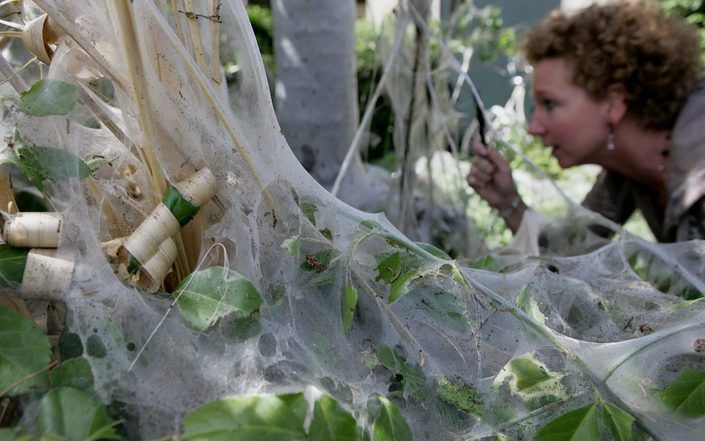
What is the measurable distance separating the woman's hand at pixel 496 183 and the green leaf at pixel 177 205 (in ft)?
6.17

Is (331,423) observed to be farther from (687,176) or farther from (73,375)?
(687,176)

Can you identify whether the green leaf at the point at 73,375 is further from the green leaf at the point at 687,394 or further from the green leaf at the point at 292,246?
the green leaf at the point at 687,394

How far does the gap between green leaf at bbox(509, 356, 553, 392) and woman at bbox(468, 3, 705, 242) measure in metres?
1.66

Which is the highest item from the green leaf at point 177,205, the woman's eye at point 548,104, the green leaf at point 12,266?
the green leaf at point 177,205

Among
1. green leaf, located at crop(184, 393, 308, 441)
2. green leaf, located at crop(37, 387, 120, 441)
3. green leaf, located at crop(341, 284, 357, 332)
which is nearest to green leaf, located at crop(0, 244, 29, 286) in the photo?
green leaf, located at crop(37, 387, 120, 441)

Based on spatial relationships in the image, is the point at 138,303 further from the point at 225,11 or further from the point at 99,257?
the point at 225,11

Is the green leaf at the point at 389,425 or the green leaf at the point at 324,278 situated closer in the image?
the green leaf at the point at 389,425

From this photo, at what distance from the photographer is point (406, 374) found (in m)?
0.77

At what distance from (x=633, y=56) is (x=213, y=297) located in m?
2.23

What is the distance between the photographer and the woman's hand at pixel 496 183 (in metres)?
2.48

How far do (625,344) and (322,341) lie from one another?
1.39ft

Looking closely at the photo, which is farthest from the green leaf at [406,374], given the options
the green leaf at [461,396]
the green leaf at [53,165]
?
the green leaf at [53,165]

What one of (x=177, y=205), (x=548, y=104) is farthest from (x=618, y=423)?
(x=548, y=104)

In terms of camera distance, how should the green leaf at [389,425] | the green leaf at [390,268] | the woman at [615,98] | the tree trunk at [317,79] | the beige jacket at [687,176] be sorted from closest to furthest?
the green leaf at [389,425], the green leaf at [390,268], the beige jacket at [687,176], the tree trunk at [317,79], the woman at [615,98]
